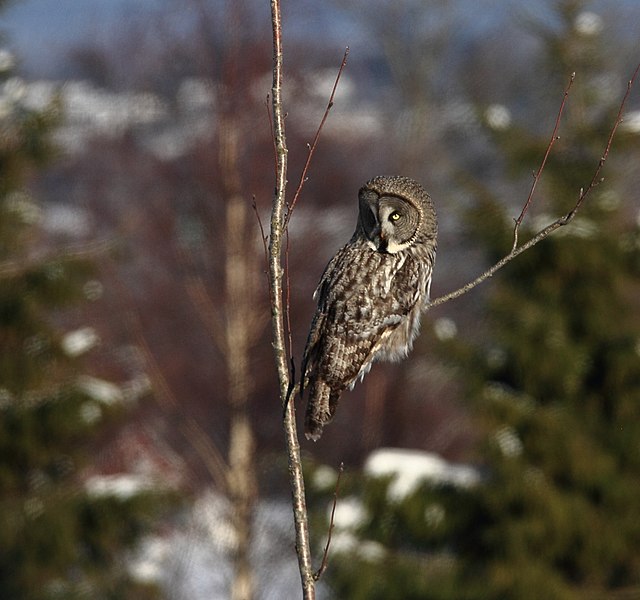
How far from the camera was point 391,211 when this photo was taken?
12.1ft

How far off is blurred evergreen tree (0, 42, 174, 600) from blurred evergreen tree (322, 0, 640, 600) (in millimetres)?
2372

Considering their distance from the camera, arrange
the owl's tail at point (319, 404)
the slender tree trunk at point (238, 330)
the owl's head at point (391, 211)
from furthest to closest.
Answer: the slender tree trunk at point (238, 330), the owl's head at point (391, 211), the owl's tail at point (319, 404)

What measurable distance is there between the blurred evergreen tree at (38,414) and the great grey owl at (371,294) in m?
6.05

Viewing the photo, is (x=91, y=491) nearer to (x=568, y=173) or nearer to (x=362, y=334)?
(x=568, y=173)

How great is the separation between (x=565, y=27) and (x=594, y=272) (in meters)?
1.94

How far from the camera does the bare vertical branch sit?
102 inches

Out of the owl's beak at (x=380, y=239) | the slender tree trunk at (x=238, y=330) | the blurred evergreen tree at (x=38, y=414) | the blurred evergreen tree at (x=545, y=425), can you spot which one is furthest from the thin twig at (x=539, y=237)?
the slender tree trunk at (x=238, y=330)

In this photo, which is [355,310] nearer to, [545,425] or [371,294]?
[371,294]

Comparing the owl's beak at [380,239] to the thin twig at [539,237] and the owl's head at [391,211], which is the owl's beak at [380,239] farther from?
the thin twig at [539,237]

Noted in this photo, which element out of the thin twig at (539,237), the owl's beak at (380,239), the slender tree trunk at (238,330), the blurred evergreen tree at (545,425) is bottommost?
the slender tree trunk at (238,330)

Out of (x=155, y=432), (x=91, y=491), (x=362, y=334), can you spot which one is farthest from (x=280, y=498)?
(x=362, y=334)

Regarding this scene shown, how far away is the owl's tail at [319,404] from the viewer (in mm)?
3441

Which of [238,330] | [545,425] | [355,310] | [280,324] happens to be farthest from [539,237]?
[238,330]

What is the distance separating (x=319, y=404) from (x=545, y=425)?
17.1 feet
